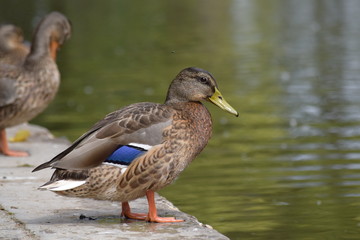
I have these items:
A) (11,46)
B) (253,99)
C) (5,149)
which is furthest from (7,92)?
(253,99)

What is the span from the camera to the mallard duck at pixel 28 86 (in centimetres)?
899

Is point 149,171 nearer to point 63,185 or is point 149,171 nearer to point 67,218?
point 63,185

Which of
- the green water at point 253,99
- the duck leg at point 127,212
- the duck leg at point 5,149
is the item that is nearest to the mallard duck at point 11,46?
the duck leg at point 5,149

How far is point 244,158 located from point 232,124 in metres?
2.23

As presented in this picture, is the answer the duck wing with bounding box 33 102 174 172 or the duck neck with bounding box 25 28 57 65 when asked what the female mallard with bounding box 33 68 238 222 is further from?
the duck neck with bounding box 25 28 57 65

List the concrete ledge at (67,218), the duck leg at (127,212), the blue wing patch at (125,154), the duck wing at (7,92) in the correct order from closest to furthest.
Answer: the concrete ledge at (67,218)
the blue wing patch at (125,154)
the duck leg at (127,212)
the duck wing at (7,92)

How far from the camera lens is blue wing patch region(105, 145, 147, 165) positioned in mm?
6223

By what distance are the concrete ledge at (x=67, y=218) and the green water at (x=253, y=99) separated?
0.90 m

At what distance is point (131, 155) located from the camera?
626 centimetres

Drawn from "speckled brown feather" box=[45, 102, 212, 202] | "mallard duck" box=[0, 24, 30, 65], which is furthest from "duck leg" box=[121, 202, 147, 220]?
"mallard duck" box=[0, 24, 30, 65]

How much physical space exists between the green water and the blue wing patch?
1.27m

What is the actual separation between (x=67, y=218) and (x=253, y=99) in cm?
796

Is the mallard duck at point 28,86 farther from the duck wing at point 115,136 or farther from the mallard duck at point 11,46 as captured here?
the duck wing at point 115,136

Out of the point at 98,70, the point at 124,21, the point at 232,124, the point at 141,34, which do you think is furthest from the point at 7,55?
the point at 124,21
